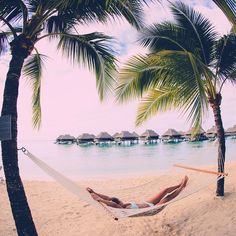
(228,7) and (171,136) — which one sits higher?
(228,7)

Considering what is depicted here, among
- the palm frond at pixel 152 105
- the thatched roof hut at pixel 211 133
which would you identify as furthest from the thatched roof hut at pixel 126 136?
the palm frond at pixel 152 105

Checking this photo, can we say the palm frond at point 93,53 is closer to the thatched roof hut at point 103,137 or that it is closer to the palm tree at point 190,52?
the palm tree at point 190,52

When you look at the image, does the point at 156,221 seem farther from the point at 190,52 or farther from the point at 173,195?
the point at 190,52

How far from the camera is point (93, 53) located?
421cm

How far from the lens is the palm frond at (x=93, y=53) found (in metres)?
4.10

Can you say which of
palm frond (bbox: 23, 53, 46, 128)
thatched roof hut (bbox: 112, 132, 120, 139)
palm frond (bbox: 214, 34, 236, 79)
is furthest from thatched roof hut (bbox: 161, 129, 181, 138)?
palm frond (bbox: 23, 53, 46, 128)

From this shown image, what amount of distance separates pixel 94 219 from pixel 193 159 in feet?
7.09

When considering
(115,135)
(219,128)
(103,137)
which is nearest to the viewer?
(219,128)

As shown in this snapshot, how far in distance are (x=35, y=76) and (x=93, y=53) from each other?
4.65 ft

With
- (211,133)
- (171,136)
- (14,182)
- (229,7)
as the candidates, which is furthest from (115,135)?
(229,7)

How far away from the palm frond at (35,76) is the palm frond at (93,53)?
2.81 ft

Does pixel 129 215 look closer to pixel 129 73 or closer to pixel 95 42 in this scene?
pixel 95 42

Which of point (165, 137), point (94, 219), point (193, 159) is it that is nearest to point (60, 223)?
point (94, 219)

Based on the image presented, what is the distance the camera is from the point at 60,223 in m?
4.91
